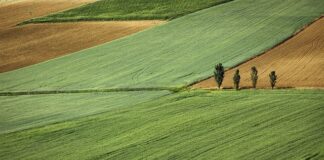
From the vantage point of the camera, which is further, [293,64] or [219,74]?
[293,64]

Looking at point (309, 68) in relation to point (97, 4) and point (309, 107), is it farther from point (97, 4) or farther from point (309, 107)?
point (97, 4)

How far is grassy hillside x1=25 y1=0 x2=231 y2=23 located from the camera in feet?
194

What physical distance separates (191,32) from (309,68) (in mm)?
15432

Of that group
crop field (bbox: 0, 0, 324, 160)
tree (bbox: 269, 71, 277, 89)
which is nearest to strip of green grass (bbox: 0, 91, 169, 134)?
crop field (bbox: 0, 0, 324, 160)

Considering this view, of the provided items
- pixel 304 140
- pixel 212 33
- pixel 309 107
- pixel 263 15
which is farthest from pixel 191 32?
pixel 304 140

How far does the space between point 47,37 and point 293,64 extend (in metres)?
24.3

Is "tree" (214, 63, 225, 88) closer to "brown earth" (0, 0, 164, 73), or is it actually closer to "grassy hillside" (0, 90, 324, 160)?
"grassy hillside" (0, 90, 324, 160)

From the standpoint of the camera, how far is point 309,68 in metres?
37.2

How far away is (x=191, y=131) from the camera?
25859 millimetres

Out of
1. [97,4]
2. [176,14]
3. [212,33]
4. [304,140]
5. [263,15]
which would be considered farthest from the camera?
[97,4]

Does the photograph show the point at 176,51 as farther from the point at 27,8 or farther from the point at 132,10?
the point at 27,8

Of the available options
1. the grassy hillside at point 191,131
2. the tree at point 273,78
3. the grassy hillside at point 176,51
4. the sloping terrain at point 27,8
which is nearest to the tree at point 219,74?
the grassy hillside at point 191,131

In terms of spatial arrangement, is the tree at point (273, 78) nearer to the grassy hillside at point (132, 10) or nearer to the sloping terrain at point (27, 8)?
the grassy hillside at point (132, 10)

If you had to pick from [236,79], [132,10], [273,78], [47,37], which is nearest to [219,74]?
[236,79]
